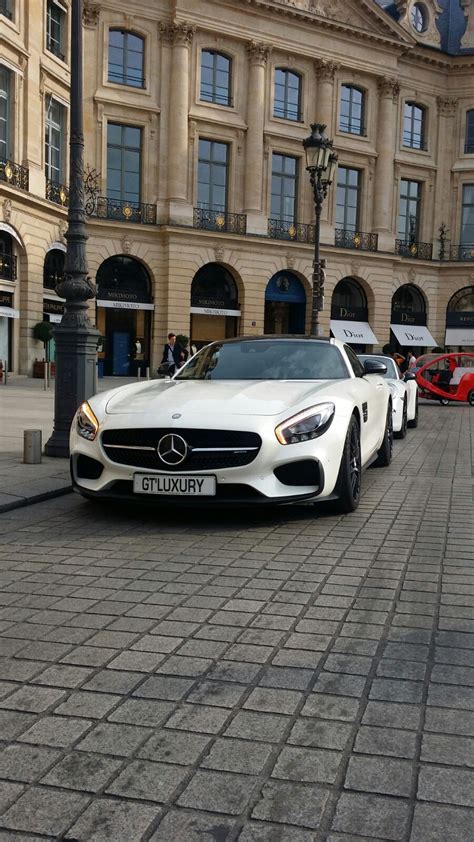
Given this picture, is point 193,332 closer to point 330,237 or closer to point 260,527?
point 330,237

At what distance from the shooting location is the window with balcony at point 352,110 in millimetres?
43219

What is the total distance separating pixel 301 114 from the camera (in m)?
41.7

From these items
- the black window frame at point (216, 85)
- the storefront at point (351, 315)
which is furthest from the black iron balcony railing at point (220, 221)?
the storefront at point (351, 315)

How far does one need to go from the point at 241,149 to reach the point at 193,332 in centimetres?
934

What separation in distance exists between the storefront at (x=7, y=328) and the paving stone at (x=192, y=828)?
29.0m

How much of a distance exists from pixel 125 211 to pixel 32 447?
1200 inches

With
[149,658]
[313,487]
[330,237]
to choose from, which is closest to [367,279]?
[330,237]

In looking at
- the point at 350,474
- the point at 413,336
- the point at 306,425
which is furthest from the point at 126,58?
the point at 306,425

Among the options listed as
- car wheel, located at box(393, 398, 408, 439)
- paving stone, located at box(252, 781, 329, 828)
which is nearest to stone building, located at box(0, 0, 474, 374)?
car wheel, located at box(393, 398, 408, 439)

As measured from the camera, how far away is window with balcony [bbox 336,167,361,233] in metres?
43.5

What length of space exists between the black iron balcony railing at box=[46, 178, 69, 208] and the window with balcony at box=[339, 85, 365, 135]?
17.0m

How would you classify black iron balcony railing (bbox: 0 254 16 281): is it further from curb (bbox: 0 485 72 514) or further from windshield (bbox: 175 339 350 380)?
curb (bbox: 0 485 72 514)

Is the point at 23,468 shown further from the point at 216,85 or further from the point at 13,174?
the point at 216,85

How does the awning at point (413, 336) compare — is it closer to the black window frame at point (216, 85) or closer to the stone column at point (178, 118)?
the stone column at point (178, 118)
